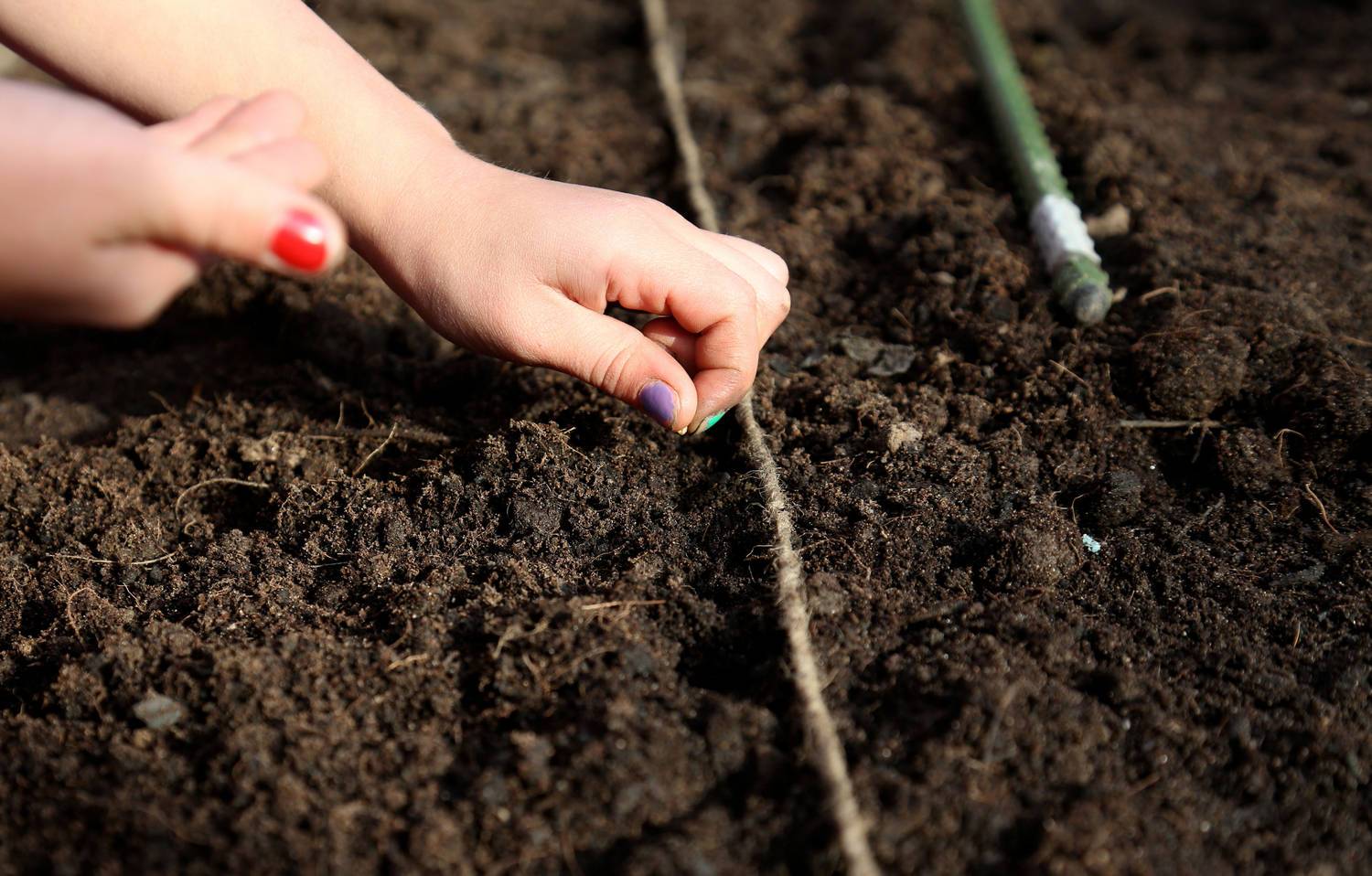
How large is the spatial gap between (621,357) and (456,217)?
281mm

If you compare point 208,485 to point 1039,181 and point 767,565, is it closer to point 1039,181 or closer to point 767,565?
point 767,565

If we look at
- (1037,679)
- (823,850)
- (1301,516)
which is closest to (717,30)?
(1301,516)

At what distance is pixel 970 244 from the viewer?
6.43 ft

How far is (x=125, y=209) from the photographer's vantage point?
96 centimetres

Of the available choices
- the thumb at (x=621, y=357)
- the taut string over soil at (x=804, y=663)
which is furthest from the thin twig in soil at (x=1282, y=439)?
the thumb at (x=621, y=357)

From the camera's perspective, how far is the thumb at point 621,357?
4.54ft

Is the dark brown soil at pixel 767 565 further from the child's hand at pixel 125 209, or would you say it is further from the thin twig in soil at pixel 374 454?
the child's hand at pixel 125 209

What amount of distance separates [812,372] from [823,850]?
2.85 ft

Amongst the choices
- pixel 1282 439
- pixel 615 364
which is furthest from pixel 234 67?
pixel 1282 439

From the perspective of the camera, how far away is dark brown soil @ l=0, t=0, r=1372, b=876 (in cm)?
112

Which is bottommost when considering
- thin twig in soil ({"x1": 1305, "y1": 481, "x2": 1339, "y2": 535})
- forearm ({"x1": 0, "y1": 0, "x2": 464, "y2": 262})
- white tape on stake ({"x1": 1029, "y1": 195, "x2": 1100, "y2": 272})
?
thin twig in soil ({"x1": 1305, "y1": 481, "x2": 1339, "y2": 535})

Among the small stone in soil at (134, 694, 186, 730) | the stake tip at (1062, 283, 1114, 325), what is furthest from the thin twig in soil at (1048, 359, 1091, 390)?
the small stone in soil at (134, 694, 186, 730)

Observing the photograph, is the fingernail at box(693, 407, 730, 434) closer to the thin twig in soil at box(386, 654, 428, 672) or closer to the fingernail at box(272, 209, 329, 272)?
the thin twig in soil at box(386, 654, 428, 672)

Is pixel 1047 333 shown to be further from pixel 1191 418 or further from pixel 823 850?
pixel 823 850
